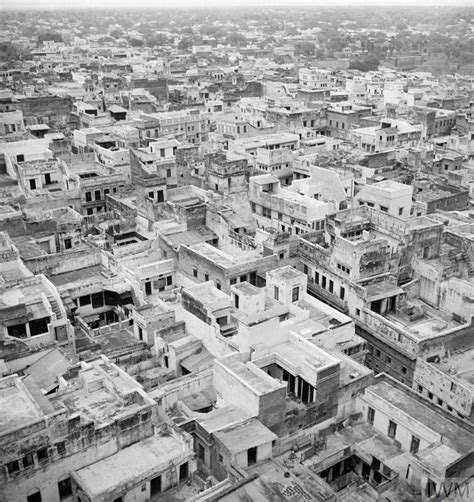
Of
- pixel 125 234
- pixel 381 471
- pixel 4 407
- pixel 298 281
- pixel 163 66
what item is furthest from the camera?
pixel 163 66

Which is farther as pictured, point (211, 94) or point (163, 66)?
point (163, 66)

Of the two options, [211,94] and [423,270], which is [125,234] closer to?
[423,270]

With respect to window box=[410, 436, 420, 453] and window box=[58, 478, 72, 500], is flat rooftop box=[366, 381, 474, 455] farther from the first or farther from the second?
window box=[58, 478, 72, 500]

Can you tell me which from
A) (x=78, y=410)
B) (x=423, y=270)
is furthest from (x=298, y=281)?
(x=78, y=410)

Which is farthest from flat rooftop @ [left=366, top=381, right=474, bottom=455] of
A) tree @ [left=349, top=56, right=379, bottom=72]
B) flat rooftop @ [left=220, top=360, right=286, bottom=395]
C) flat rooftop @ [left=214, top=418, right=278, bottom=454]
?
tree @ [left=349, top=56, right=379, bottom=72]

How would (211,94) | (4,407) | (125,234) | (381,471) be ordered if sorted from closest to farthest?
(4,407) → (381,471) → (125,234) → (211,94)

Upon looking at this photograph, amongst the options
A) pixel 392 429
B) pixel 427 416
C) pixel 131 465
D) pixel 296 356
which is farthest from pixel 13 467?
pixel 427 416

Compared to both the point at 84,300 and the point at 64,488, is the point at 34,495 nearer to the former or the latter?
the point at 64,488
